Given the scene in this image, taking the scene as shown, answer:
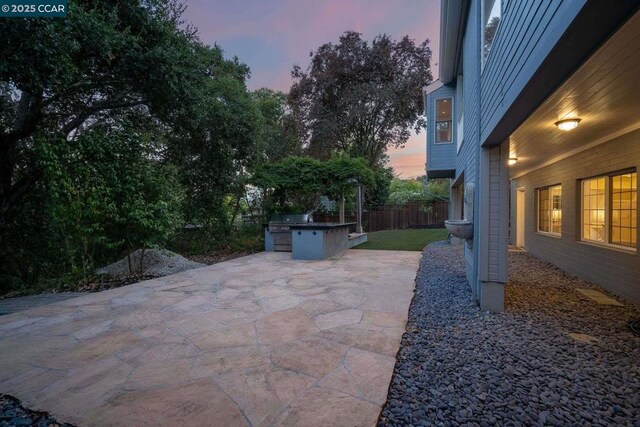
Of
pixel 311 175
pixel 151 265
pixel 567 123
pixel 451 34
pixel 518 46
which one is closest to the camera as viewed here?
pixel 518 46

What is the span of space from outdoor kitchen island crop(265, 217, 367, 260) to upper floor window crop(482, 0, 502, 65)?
16.7ft

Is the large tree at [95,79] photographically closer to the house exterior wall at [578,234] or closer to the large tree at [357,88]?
the house exterior wall at [578,234]

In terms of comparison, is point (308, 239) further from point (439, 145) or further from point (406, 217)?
point (406, 217)

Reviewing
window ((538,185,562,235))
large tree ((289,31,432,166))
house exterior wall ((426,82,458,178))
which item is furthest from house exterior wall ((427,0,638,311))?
large tree ((289,31,432,166))

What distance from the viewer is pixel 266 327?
3227 mm

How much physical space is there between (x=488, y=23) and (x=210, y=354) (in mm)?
5032

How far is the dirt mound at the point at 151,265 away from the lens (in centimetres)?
634

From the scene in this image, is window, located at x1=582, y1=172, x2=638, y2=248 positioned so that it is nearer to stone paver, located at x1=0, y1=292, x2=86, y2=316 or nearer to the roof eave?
the roof eave

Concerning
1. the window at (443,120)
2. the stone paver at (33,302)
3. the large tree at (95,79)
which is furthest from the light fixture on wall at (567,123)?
the stone paver at (33,302)

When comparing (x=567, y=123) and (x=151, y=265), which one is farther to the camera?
(x=151, y=265)

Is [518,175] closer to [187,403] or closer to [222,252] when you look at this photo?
[222,252]

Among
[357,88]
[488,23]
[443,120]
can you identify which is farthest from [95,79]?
[357,88]

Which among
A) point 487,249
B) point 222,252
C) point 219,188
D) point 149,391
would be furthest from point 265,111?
point 149,391

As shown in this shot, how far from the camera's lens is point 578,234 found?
5.93 meters
